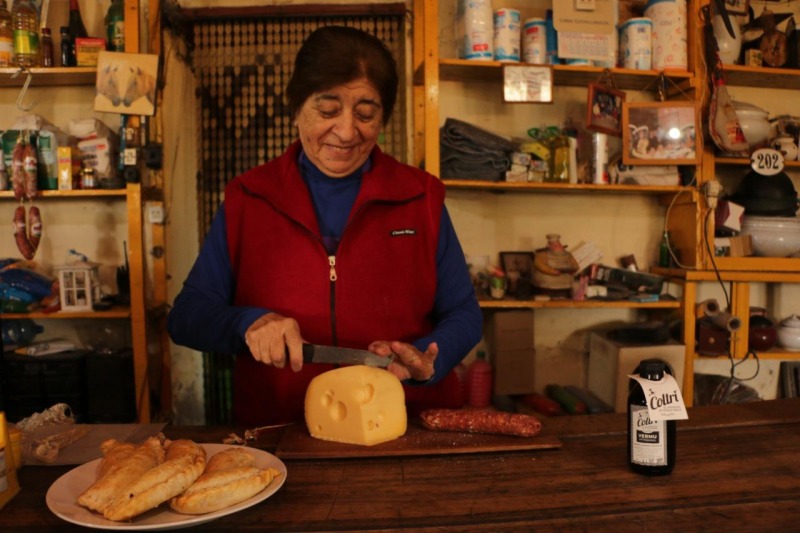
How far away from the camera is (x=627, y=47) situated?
2777 millimetres

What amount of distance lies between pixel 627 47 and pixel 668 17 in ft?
0.71

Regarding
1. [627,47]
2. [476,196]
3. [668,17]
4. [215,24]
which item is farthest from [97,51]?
[668,17]

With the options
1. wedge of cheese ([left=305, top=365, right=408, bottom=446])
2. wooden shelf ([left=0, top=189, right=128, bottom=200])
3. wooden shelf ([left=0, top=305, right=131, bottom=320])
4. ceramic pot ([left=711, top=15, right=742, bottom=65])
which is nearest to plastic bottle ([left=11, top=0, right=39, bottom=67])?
wooden shelf ([left=0, top=189, right=128, bottom=200])

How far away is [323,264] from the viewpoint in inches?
Result: 60.5

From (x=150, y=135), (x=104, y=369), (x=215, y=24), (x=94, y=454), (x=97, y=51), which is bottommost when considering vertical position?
(x=104, y=369)

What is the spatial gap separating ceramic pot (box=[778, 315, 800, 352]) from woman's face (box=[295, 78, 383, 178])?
2393 millimetres

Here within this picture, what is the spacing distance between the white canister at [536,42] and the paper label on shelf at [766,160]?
1.04m

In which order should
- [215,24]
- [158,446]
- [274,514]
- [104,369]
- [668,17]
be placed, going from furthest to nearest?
[215,24], [668,17], [104,369], [158,446], [274,514]

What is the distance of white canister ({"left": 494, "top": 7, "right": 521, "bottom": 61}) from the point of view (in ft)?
8.67

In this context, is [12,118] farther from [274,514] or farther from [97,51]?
[274,514]

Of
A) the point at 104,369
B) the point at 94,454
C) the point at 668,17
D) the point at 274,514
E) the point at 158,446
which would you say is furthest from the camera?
the point at 668,17

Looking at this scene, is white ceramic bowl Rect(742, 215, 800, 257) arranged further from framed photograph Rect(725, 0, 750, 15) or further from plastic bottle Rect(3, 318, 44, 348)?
plastic bottle Rect(3, 318, 44, 348)

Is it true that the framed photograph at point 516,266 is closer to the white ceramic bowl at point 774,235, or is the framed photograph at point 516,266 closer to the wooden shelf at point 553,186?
the wooden shelf at point 553,186

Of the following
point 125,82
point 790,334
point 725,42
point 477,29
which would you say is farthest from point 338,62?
point 790,334
